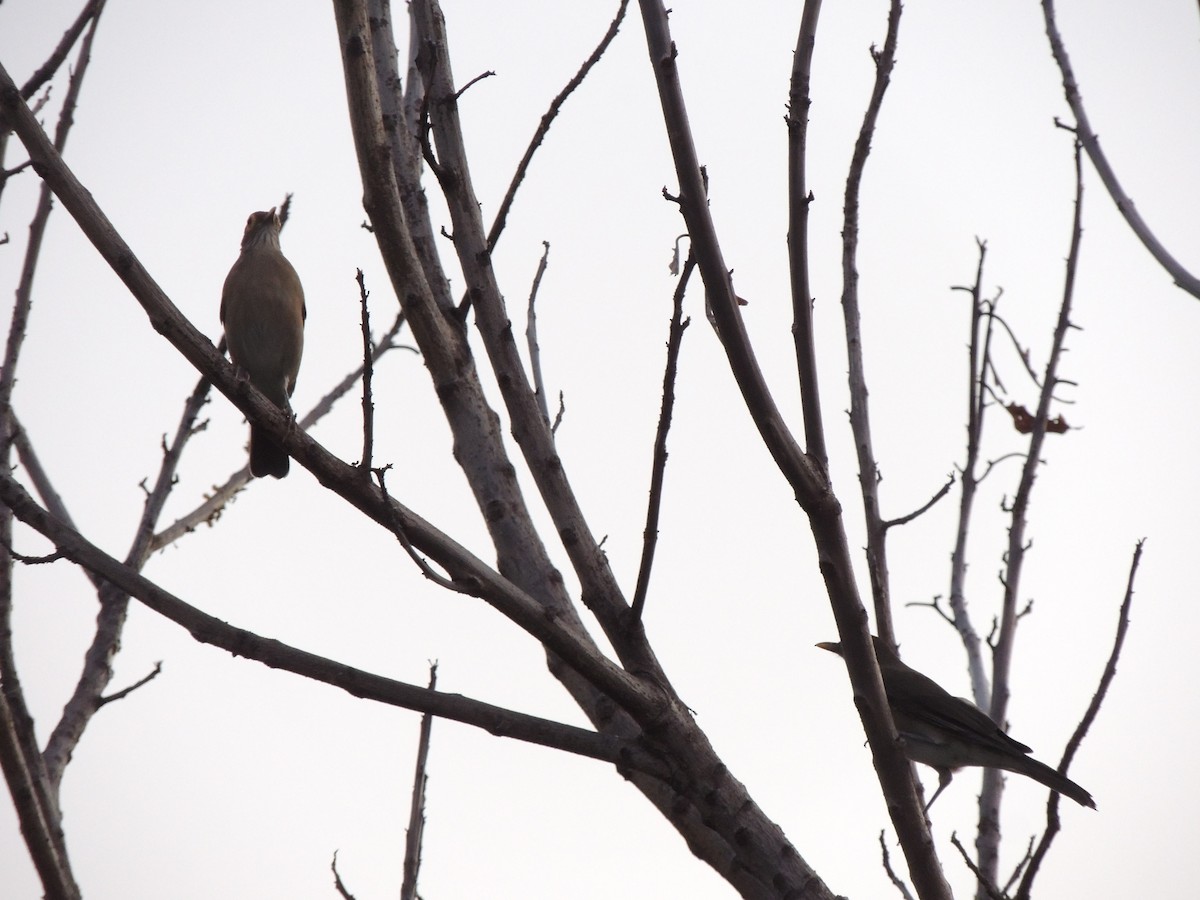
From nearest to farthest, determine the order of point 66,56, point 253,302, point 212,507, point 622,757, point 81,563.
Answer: point 81,563
point 622,757
point 66,56
point 212,507
point 253,302

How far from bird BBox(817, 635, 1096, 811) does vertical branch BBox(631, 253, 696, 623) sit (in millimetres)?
1653

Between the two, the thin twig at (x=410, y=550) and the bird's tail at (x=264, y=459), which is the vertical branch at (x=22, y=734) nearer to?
the thin twig at (x=410, y=550)

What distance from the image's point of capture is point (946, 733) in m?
4.42

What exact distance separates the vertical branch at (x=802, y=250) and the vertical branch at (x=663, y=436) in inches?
7.2

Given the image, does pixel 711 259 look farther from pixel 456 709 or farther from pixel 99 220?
pixel 99 220

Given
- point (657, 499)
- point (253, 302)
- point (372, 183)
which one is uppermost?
point (253, 302)

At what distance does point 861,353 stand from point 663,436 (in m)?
1.34

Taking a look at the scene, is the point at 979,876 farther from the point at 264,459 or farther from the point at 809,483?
the point at 264,459

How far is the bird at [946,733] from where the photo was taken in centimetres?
370

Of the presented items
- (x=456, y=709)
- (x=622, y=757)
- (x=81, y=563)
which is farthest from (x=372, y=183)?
(x=622, y=757)

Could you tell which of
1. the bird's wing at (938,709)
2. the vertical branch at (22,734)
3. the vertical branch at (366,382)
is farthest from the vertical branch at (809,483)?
the bird's wing at (938,709)

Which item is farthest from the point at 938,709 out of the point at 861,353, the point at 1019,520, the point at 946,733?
the point at 861,353

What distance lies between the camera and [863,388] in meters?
3.13

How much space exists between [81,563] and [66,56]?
1.57 metres
